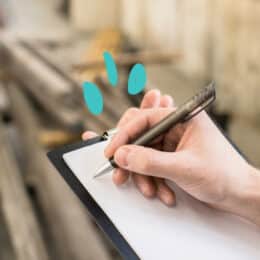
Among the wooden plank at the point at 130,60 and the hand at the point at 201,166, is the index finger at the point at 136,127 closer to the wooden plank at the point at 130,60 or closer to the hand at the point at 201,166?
the hand at the point at 201,166

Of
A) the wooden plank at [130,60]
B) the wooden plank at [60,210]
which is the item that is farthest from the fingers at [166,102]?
the wooden plank at [130,60]

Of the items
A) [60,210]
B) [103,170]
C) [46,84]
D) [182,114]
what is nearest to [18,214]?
[60,210]

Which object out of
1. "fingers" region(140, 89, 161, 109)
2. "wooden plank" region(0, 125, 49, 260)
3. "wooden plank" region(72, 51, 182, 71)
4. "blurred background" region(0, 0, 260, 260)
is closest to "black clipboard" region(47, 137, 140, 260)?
"fingers" region(140, 89, 161, 109)

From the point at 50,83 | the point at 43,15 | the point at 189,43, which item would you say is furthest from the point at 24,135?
the point at 43,15

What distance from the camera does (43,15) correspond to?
3217 millimetres

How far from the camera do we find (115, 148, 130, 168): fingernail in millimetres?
548

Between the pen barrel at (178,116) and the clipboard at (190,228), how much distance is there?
8cm

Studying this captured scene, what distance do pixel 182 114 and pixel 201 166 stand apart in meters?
0.07

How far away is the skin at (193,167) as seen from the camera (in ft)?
1.73

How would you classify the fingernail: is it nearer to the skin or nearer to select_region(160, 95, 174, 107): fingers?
the skin

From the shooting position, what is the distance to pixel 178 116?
0.56m

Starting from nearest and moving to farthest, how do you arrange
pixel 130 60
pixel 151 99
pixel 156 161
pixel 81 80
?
pixel 156 161, pixel 151 99, pixel 81 80, pixel 130 60

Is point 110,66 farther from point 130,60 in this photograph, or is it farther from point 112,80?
point 130,60

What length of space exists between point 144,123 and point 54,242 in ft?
2.64
